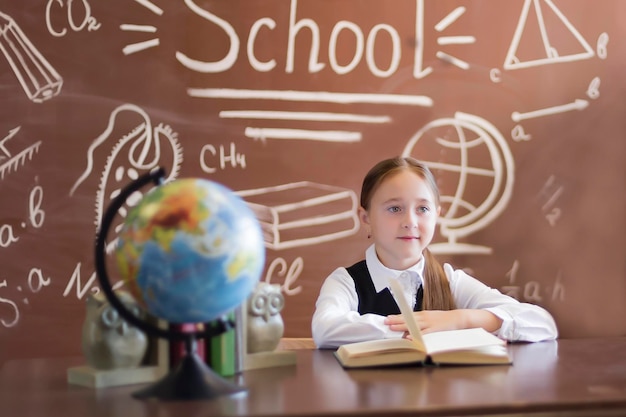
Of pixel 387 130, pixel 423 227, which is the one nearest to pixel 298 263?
pixel 387 130

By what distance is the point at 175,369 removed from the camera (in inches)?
48.0

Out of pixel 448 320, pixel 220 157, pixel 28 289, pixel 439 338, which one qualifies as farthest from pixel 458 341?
pixel 28 289

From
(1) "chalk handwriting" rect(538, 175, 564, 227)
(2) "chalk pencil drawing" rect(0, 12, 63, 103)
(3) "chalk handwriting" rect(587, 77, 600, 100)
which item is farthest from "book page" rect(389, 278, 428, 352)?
(3) "chalk handwriting" rect(587, 77, 600, 100)

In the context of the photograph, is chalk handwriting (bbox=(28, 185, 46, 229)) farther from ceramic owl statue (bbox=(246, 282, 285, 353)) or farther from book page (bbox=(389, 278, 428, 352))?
book page (bbox=(389, 278, 428, 352))

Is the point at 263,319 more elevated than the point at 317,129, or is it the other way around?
the point at 317,129

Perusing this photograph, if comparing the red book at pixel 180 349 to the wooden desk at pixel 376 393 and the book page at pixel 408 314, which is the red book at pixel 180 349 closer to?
the wooden desk at pixel 376 393

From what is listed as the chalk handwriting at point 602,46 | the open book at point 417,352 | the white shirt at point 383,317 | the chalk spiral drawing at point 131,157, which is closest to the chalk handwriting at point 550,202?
the chalk handwriting at point 602,46

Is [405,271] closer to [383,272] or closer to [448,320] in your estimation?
[383,272]

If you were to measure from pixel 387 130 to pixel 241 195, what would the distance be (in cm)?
55

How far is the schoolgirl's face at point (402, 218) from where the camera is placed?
200cm

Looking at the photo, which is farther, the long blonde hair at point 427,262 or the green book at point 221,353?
the long blonde hair at point 427,262

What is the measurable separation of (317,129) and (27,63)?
3.17 feet

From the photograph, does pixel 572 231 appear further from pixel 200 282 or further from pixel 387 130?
pixel 200 282

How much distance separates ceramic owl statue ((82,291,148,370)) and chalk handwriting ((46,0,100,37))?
1.54m
